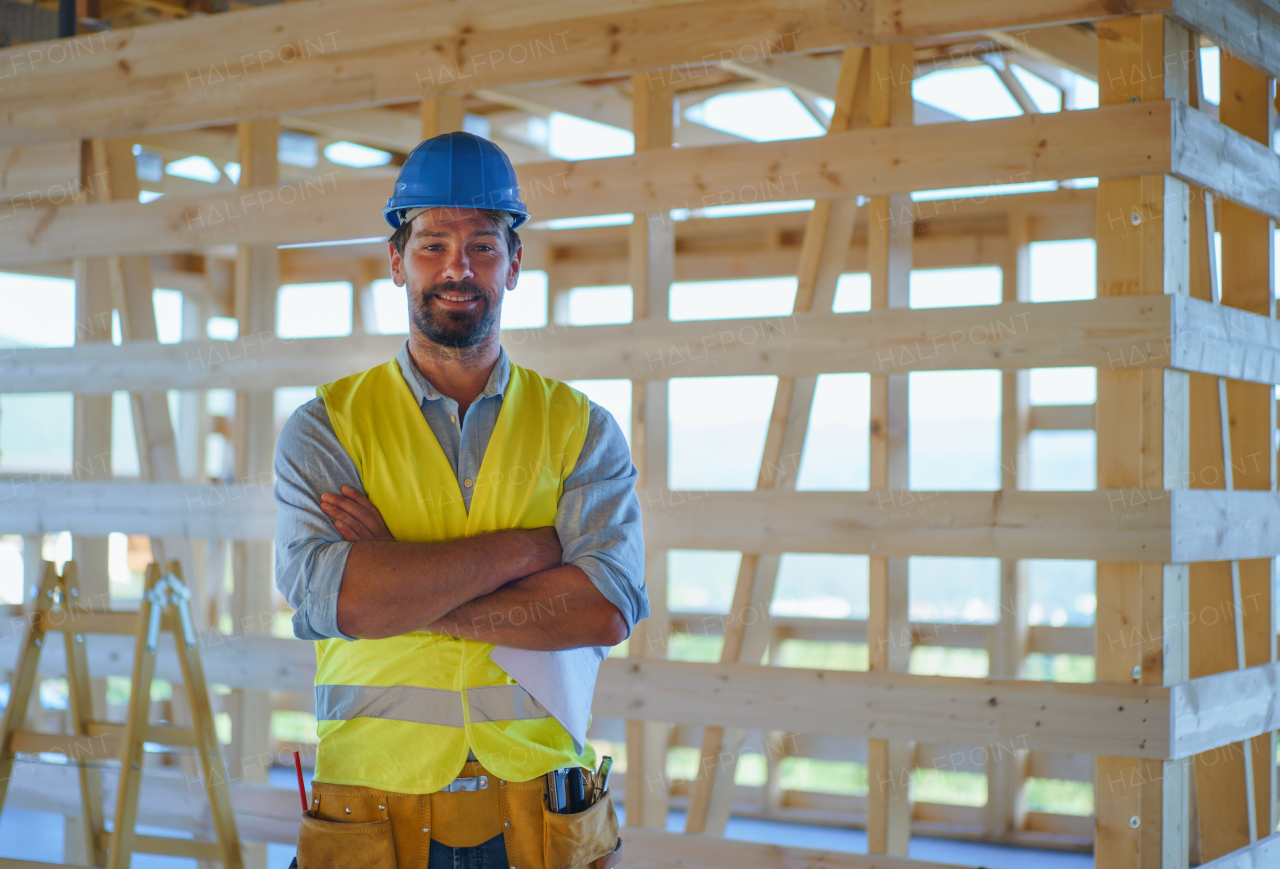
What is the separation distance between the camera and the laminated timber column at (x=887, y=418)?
10.9 ft

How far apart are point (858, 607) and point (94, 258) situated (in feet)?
22.8

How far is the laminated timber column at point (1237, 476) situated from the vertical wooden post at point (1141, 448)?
374mm

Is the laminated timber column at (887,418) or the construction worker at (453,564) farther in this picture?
the laminated timber column at (887,418)

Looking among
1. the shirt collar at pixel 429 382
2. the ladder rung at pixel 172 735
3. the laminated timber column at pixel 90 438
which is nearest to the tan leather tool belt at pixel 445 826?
the shirt collar at pixel 429 382

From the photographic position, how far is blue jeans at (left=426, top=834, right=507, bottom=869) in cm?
195

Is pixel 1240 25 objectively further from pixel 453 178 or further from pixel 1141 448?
pixel 453 178

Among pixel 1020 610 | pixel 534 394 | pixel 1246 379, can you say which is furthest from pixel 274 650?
pixel 1020 610

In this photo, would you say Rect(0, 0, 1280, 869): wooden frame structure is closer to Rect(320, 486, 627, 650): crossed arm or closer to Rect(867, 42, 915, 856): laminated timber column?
Rect(867, 42, 915, 856): laminated timber column

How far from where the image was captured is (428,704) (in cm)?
199

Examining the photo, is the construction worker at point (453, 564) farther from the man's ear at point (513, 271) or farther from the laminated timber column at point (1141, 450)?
the laminated timber column at point (1141, 450)

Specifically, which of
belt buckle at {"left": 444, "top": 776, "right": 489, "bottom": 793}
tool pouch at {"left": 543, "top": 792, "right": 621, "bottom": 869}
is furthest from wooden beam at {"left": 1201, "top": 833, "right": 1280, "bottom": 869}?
belt buckle at {"left": 444, "top": 776, "right": 489, "bottom": 793}

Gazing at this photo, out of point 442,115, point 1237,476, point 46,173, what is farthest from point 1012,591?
point 46,173

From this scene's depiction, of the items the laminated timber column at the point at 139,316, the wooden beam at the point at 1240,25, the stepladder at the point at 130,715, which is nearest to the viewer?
the wooden beam at the point at 1240,25

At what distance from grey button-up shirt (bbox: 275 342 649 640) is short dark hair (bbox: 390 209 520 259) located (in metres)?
0.19
